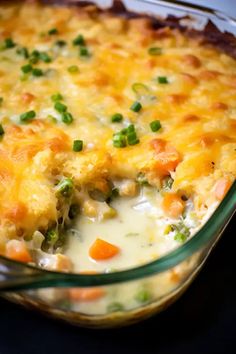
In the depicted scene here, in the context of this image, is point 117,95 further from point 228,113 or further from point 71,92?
point 228,113

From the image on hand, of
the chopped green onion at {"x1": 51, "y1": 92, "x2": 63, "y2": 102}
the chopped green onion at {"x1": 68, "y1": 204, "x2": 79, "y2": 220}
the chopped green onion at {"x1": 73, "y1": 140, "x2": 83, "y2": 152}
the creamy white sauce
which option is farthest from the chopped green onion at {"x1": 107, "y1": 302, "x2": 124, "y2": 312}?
the chopped green onion at {"x1": 51, "y1": 92, "x2": 63, "y2": 102}

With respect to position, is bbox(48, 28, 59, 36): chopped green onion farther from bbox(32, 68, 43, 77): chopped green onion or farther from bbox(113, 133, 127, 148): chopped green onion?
bbox(113, 133, 127, 148): chopped green onion

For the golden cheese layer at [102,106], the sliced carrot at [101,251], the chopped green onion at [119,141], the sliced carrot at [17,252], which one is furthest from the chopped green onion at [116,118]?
the sliced carrot at [17,252]

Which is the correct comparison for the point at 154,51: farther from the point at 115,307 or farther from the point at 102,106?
the point at 115,307

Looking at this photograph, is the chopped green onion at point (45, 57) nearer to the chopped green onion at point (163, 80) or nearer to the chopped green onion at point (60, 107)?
the chopped green onion at point (60, 107)

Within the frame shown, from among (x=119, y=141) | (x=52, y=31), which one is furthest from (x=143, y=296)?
(x=52, y=31)

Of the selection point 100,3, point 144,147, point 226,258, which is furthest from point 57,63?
point 226,258
